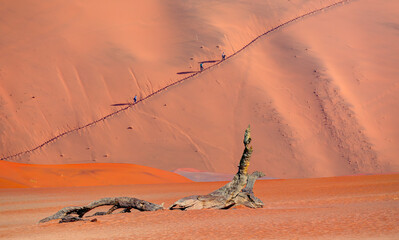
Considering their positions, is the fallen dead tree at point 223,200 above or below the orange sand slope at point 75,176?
below

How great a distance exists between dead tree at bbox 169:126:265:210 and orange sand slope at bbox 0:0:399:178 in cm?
2632

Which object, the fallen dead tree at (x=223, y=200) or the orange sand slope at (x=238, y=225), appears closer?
the orange sand slope at (x=238, y=225)

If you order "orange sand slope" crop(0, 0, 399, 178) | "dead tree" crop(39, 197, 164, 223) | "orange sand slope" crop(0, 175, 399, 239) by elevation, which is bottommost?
"orange sand slope" crop(0, 175, 399, 239)

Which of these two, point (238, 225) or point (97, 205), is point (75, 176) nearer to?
point (97, 205)

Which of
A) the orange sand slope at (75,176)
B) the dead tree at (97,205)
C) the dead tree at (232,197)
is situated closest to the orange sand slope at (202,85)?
the orange sand slope at (75,176)

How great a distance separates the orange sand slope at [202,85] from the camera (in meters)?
40.8

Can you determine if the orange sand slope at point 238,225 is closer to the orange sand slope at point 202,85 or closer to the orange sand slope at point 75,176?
the orange sand slope at point 75,176

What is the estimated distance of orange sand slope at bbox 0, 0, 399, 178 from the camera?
40812 millimetres

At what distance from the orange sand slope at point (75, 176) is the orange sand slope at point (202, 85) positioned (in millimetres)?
4692

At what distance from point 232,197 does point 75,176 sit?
20.7 metres

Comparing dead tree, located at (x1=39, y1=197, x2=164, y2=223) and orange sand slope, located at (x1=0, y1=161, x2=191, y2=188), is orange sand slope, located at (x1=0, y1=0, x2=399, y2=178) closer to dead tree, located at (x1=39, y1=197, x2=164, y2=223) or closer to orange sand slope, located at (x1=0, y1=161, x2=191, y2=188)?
orange sand slope, located at (x1=0, y1=161, x2=191, y2=188)

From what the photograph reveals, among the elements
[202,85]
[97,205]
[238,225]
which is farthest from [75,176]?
[238,225]

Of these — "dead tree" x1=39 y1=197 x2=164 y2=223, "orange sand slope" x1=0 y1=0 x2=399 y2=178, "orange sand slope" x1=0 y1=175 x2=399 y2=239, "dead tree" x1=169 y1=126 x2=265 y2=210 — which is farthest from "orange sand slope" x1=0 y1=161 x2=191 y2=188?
"dead tree" x1=169 y1=126 x2=265 y2=210

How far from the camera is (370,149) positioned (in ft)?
136
